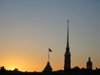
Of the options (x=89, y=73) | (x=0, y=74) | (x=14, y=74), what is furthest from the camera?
(x=14, y=74)

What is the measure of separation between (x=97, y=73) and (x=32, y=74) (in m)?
41.4

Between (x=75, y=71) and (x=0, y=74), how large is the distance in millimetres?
71432

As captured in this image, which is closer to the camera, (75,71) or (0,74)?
(0,74)

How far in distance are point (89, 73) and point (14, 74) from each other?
145ft

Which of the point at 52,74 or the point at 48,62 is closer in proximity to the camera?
the point at 52,74

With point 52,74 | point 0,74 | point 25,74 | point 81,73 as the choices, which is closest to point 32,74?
point 25,74

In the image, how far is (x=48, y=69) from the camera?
19375 centimetres

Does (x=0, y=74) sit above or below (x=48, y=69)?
below

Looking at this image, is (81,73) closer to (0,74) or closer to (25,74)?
(25,74)

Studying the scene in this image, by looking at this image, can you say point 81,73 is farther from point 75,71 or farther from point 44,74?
point 44,74

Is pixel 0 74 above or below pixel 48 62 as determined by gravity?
below

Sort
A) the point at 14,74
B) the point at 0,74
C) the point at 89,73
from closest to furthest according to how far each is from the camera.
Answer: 1. the point at 0,74
2. the point at 89,73
3. the point at 14,74

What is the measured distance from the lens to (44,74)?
18438 cm

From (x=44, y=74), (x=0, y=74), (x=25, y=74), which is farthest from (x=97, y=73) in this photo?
(x=0, y=74)
